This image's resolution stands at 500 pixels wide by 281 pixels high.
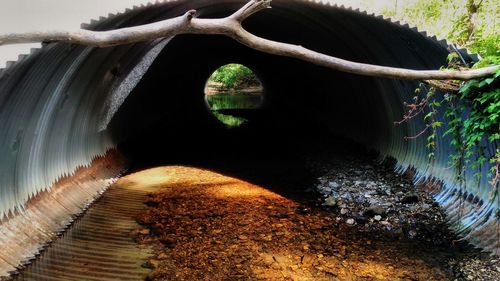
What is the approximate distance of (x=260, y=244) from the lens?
5840 millimetres

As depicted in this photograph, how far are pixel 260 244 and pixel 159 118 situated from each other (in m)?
13.7

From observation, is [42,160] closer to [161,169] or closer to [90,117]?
[90,117]

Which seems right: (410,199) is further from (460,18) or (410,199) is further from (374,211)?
(460,18)

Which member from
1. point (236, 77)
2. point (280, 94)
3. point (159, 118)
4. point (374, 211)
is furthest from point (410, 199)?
point (236, 77)

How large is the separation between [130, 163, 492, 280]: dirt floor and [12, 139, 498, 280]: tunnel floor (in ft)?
0.04

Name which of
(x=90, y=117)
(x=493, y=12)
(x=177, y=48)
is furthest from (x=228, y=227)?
(x=493, y=12)

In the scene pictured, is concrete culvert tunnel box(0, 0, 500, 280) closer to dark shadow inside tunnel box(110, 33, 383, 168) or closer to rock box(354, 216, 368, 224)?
dark shadow inside tunnel box(110, 33, 383, 168)

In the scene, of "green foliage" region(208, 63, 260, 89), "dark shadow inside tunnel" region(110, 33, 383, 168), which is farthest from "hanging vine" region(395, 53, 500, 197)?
"green foliage" region(208, 63, 260, 89)

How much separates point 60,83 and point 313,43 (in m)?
7.69

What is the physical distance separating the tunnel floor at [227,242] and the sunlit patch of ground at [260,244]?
1 centimetres

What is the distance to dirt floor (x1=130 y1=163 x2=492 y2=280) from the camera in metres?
5.03

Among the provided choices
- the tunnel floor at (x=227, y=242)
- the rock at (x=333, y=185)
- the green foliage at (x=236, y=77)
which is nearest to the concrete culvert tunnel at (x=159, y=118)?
the tunnel floor at (x=227, y=242)

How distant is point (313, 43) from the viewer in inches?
474

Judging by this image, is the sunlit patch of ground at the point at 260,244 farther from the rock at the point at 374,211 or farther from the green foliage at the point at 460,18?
the green foliage at the point at 460,18
